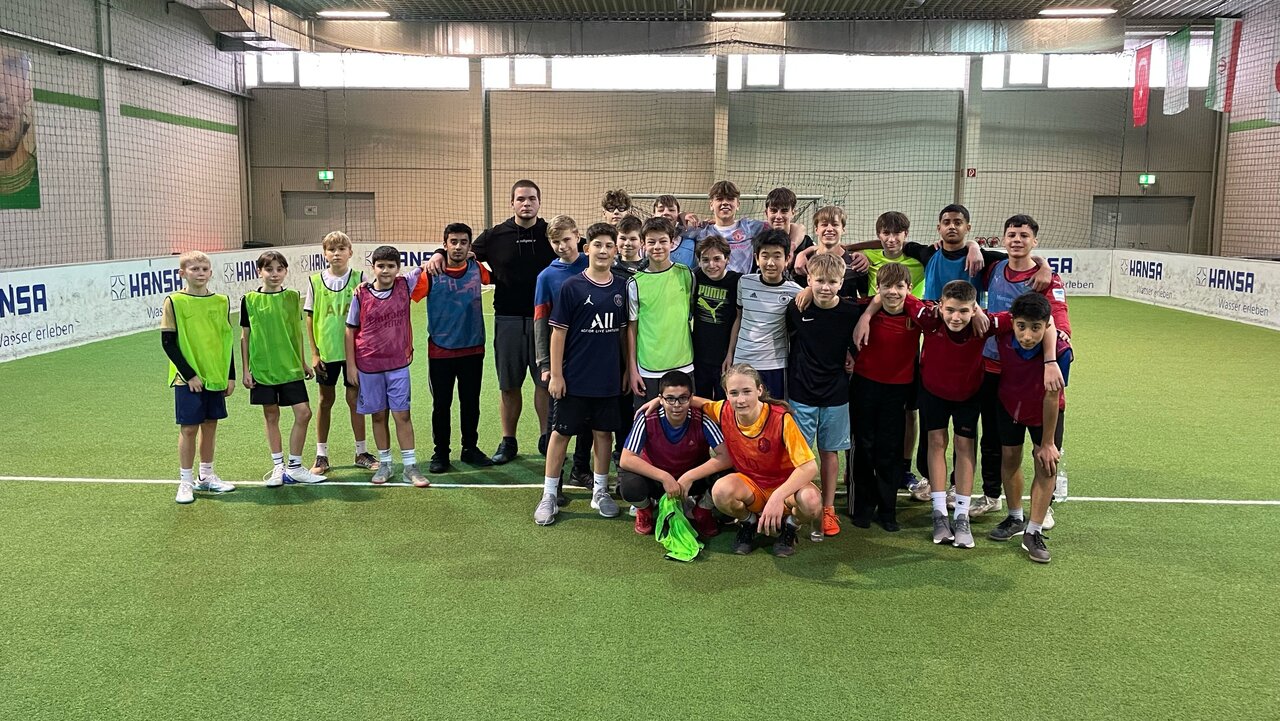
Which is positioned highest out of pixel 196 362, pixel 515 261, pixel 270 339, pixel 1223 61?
pixel 1223 61

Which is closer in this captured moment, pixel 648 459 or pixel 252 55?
pixel 648 459

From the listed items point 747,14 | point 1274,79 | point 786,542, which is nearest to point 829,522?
point 786,542

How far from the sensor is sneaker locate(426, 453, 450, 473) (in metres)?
5.99

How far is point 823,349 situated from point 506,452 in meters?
2.55

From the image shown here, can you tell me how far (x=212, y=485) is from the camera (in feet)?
17.9

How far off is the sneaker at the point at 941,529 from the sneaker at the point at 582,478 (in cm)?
209

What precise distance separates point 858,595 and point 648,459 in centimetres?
131

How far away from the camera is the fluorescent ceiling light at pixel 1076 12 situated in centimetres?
1830

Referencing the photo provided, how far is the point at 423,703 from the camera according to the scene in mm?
3064

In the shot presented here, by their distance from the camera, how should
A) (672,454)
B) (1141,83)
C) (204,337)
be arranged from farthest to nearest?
(1141,83), (204,337), (672,454)

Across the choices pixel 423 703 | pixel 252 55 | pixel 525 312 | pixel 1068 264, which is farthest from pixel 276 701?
pixel 252 55

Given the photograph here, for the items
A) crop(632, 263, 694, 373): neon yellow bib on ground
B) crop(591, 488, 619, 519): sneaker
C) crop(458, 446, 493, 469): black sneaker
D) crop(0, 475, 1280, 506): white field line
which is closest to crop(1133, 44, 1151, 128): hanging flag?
crop(0, 475, 1280, 506): white field line

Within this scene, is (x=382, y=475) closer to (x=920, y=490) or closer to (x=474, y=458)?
(x=474, y=458)

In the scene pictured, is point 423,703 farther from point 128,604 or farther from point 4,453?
point 4,453
